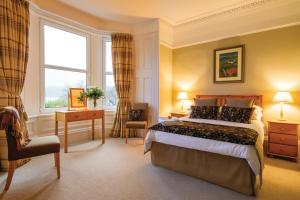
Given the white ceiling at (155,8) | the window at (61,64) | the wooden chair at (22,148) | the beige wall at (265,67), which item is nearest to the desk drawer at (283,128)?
the beige wall at (265,67)

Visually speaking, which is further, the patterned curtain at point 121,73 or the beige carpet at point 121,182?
the patterned curtain at point 121,73

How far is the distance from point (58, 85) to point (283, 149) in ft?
16.9

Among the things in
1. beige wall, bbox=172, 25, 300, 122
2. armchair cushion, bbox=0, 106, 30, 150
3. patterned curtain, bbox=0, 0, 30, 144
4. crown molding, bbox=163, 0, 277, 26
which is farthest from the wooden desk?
crown molding, bbox=163, 0, 277, 26

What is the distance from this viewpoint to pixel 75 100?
416 centimetres

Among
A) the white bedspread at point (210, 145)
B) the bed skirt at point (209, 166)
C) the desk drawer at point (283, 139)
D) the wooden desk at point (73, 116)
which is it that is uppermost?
the wooden desk at point (73, 116)

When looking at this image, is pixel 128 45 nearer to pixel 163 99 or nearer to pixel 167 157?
pixel 163 99

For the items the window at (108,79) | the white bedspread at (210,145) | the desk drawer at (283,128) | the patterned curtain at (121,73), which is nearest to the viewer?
the white bedspread at (210,145)

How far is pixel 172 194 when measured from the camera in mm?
2139

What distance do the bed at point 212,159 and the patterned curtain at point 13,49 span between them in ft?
7.47

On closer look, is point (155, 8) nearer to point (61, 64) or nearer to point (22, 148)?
point (61, 64)

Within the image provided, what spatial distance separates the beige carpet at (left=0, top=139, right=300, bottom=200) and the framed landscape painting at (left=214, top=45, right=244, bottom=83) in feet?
6.70

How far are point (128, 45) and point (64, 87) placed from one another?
2.15 meters

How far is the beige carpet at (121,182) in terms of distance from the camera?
2.12 meters

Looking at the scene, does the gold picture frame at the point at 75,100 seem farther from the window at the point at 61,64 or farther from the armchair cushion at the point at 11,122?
the armchair cushion at the point at 11,122
